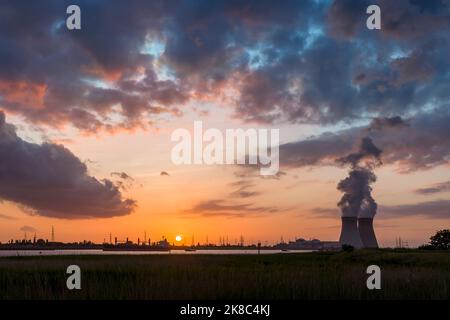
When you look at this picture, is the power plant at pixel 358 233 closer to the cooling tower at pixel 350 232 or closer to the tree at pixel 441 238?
the cooling tower at pixel 350 232

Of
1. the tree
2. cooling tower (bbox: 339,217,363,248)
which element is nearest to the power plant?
cooling tower (bbox: 339,217,363,248)

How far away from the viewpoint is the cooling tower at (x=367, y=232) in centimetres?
11469

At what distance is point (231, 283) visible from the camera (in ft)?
67.2

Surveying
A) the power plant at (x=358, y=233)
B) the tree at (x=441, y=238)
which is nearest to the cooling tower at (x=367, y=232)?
the power plant at (x=358, y=233)

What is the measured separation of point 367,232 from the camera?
11562 centimetres

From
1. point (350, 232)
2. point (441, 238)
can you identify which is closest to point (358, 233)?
point (350, 232)

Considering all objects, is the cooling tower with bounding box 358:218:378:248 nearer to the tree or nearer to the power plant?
the power plant

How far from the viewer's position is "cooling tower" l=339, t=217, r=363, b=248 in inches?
4449

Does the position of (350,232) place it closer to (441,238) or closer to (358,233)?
(358,233)

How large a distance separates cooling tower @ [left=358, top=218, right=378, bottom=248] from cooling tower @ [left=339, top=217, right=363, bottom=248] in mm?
1626

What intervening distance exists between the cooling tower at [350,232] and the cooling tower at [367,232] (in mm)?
1626

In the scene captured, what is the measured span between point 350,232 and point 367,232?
482cm
